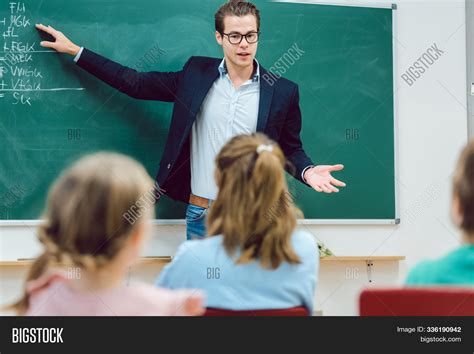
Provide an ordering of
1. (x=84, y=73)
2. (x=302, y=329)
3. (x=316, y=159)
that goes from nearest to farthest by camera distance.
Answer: (x=302, y=329)
(x=84, y=73)
(x=316, y=159)

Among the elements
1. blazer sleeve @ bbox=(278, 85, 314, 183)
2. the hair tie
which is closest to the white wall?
blazer sleeve @ bbox=(278, 85, 314, 183)

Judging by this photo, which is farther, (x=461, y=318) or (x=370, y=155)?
(x=370, y=155)

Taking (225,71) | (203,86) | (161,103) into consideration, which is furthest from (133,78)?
(225,71)

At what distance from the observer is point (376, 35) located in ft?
12.8

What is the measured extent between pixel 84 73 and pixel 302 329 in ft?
7.63

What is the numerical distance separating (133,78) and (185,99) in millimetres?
320

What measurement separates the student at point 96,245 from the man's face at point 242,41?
1.98 meters

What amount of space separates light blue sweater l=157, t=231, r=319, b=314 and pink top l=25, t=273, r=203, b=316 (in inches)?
8.8

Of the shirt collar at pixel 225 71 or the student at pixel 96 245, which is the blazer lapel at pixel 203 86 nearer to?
the shirt collar at pixel 225 71

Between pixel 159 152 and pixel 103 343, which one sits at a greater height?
pixel 159 152

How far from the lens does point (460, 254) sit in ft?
4.75

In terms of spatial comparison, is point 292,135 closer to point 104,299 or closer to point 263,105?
point 263,105

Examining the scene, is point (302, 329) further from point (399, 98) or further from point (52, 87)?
point (399, 98)

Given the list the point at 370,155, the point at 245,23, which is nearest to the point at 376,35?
the point at 370,155
